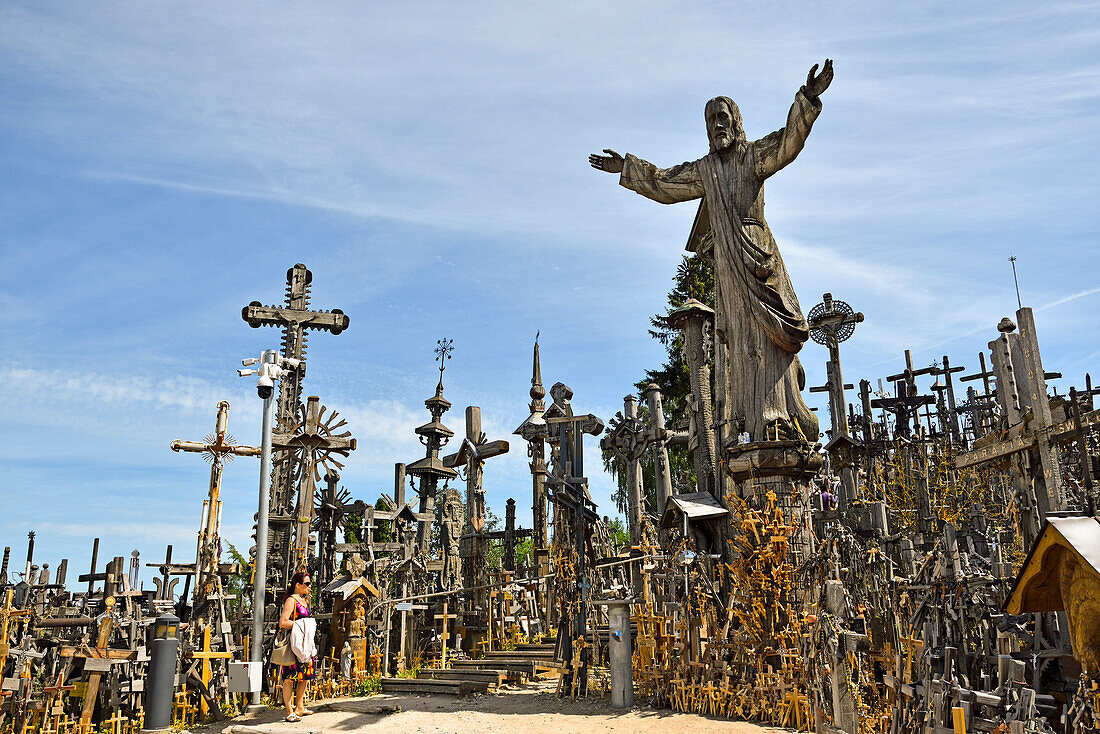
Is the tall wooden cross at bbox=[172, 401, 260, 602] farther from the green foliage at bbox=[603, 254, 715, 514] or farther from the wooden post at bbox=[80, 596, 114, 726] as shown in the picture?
the green foliage at bbox=[603, 254, 715, 514]

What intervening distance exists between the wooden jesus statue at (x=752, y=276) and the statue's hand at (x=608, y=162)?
3.46ft

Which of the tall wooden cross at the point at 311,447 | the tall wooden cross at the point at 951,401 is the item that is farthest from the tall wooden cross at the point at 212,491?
the tall wooden cross at the point at 951,401

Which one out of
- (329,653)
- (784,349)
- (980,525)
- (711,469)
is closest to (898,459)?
(980,525)

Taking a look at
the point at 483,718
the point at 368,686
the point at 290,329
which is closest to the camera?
the point at 483,718

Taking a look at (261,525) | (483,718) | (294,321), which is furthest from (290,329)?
(483,718)

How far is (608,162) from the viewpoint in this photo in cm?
1435

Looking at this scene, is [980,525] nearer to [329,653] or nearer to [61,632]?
[329,653]

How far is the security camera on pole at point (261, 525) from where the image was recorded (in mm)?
11462

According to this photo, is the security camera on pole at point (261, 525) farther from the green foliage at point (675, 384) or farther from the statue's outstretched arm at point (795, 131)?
the green foliage at point (675, 384)

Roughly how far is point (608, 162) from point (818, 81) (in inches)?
152

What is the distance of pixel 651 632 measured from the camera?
36.3ft

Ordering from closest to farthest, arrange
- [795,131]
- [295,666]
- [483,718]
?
[483,718]
[295,666]
[795,131]

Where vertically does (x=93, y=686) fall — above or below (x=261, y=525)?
below

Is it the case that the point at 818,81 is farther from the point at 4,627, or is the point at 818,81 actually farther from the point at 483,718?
the point at 4,627
